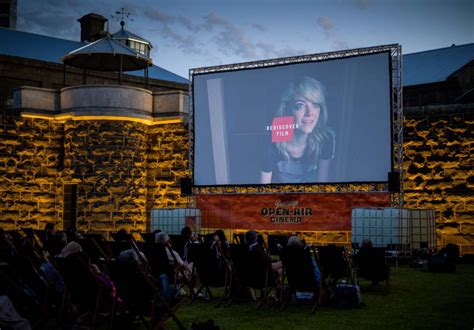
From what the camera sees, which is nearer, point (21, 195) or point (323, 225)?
point (323, 225)

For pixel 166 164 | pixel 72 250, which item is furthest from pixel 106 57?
pixel 72 250

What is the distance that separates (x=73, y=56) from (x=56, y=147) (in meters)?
2.76

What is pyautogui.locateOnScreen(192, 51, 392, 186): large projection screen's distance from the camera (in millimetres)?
15320

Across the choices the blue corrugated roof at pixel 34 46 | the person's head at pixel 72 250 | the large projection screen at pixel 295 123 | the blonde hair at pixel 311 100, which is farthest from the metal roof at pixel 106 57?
the person's head at pixel 72 250

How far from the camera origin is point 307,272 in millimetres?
7766

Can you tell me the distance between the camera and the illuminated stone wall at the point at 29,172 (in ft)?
58.3

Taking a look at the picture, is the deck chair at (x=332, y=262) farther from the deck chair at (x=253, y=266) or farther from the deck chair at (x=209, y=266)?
the deck chair at (x=209, y=266)

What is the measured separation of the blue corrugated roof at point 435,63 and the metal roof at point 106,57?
13543mm

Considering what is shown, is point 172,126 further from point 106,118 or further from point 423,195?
point 423,195

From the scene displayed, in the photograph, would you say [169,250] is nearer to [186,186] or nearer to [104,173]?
[186,186]

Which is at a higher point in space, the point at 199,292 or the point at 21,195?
the point at 21,195

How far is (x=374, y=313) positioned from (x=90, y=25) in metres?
26.4

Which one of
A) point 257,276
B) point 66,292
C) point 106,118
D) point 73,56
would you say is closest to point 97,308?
point 66,292

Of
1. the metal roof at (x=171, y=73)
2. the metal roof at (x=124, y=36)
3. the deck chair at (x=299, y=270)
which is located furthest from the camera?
the metal roof at (x=171, y=73)
